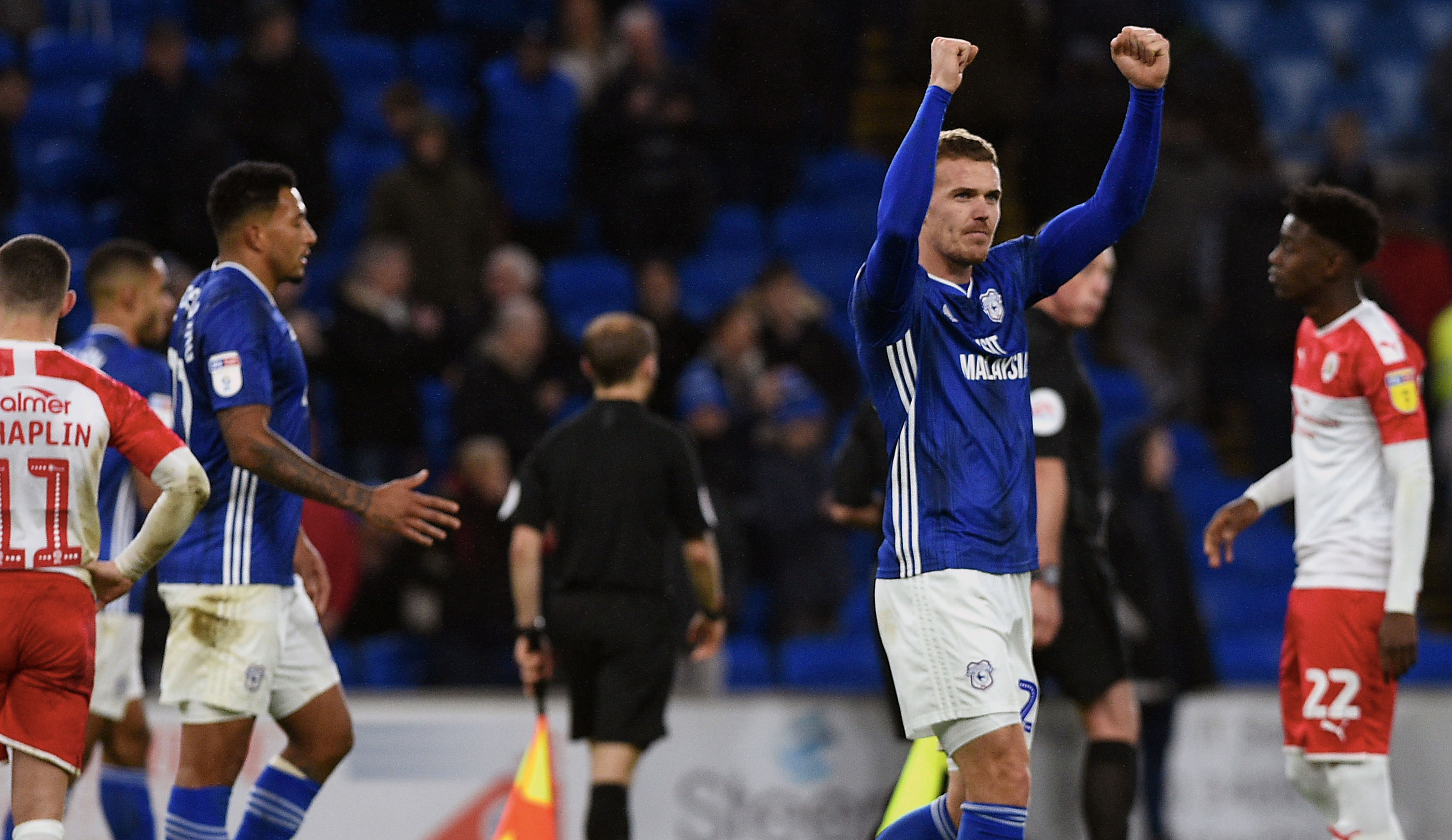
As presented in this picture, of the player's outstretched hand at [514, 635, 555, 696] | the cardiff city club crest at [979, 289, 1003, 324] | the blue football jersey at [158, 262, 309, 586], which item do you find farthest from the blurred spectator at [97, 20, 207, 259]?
the cardiff city club crest at [979, 289, 1003, 324]

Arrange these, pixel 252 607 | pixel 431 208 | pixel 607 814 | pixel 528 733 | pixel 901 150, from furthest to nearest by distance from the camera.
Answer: pixel 431 208 → pixel 528 733 → pixel 607 814 → pixel 252 607 → pixel 901 150

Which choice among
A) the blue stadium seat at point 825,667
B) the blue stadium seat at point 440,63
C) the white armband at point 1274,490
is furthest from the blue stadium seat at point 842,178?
the white armband at point 1274,490

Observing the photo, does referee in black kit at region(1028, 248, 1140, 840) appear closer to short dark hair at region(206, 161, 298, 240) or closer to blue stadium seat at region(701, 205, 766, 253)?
short dark hair at region(206, 161, 298, 240)

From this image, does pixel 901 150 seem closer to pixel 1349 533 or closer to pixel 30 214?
pixel 1349 533

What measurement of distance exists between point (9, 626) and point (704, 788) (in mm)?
4126

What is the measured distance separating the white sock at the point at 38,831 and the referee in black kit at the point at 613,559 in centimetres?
230

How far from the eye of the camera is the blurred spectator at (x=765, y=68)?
1239cm

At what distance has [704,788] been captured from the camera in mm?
8312

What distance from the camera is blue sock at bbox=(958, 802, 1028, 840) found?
4.47 meters

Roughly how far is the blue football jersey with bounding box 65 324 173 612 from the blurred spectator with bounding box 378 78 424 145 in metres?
5.24

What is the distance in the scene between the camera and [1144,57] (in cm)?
475

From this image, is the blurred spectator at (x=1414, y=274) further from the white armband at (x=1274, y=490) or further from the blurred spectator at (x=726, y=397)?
the white armband at (x=1274, y=490)

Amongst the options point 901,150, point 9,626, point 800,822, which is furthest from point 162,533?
point 800,822

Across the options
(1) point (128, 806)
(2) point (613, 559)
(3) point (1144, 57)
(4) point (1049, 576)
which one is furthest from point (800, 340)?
(3) point (1144, 57)
